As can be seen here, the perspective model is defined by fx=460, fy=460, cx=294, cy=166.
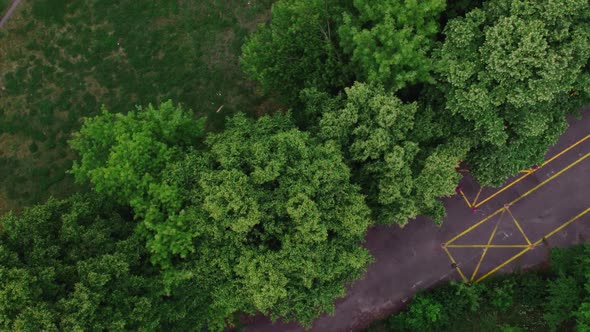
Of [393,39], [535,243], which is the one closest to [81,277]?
[393,39]

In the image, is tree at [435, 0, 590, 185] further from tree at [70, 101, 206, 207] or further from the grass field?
the grass field

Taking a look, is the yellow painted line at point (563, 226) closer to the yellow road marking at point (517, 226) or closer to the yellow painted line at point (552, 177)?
the yellow road marking at point (517, 226)

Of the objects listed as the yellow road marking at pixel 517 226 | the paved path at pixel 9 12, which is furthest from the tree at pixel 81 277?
the paved path at pixel 9 12

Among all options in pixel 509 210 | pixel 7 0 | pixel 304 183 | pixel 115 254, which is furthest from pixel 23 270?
pixel 509 210

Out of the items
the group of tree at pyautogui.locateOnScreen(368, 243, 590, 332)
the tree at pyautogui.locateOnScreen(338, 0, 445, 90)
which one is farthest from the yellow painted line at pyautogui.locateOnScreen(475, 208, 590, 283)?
the tree at pyautogui.locateOnScreen(338, 0, 445, 90)

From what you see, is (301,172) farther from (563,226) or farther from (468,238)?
(563,226)
